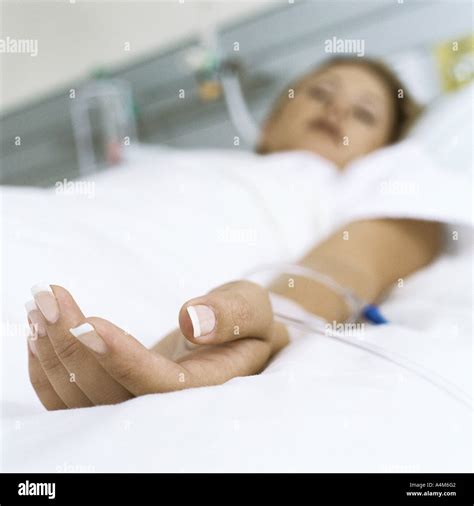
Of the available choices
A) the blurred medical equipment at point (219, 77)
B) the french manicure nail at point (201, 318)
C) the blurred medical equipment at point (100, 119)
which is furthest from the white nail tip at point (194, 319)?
the blurred medical equipment at point (100, 119)

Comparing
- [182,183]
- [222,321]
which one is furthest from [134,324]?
[182,183]

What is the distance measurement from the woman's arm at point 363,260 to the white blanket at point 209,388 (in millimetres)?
31

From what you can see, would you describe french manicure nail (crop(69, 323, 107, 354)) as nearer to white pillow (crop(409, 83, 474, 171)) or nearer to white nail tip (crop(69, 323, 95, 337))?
white nail tip (crop(69, 323, 95, 337))

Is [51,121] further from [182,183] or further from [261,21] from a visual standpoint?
[182,183]

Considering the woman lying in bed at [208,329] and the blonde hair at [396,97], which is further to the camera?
the blonde hair at [396,97]

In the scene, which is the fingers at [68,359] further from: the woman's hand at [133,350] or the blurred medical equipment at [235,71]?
the blurred medical equipment at [235,71]

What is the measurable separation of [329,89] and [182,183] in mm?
611

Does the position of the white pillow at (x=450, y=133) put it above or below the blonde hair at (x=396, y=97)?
below

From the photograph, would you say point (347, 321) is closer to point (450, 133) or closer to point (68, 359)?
point (68, 359)

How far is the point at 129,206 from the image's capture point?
2.98ft

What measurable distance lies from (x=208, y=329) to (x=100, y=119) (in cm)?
195

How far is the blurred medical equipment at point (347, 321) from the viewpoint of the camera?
1.55 ft

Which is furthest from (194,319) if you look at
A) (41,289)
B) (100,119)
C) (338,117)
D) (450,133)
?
(100,119)
